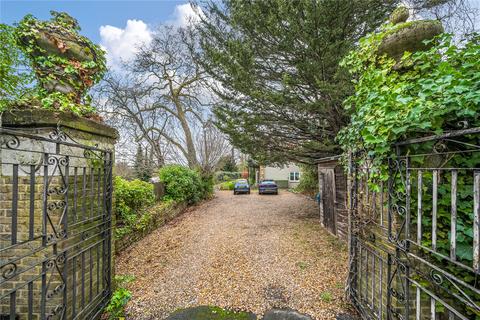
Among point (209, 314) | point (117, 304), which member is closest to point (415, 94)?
point (209, 314)

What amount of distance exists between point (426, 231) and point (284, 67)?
6189 millimetres

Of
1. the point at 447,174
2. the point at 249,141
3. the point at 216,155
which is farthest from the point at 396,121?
the point at 216,155

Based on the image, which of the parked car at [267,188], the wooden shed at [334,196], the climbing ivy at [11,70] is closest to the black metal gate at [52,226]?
the climbing ivy at [11,70]

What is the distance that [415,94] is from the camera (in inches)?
85.6

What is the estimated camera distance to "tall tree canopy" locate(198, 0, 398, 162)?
5.54 meters

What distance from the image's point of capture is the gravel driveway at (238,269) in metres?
3.29

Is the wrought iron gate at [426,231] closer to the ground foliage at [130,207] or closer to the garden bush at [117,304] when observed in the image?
the garden bush at [117,304]

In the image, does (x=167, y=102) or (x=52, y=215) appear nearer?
(x=52, y=215)

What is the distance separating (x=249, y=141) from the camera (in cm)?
783

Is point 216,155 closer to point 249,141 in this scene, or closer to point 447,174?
point 249,141

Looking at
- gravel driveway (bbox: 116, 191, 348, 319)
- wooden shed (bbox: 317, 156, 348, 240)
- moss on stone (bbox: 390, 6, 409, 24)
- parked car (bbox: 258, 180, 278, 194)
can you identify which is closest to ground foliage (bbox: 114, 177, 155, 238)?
gravel driveway (bbox: 116, 191, 348, 319)

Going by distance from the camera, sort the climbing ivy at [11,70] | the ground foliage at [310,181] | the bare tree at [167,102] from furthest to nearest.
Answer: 1. the ground foliage at [310,181]
2. the bare tree at [167,102]
3. the climbing ivy at [11,70]

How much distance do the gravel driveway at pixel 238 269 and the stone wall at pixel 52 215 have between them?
43.4 inches

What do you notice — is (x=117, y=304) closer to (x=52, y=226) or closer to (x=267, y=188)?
(x=52, y=226)
